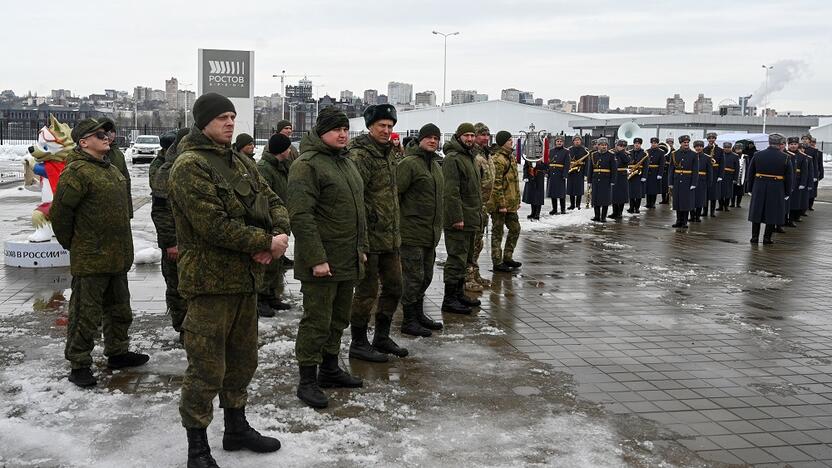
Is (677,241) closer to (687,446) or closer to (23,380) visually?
(687,446)

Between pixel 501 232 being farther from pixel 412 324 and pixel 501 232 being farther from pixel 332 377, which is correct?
pixel 332 377

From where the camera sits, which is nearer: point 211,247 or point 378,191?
point 211,247

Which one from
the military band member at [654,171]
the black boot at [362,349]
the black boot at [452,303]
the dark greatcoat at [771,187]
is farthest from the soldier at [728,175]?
the black boot at [362,349]

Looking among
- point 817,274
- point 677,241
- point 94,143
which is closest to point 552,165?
point 677,241

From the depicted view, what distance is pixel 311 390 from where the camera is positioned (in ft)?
17.2

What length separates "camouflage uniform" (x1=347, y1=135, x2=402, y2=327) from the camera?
6.03m

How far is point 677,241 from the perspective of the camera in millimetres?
14648

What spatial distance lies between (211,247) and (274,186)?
4372 mm

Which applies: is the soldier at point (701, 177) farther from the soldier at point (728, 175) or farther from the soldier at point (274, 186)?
the soldier at point (274, 186)

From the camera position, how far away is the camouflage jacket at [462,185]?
794cm

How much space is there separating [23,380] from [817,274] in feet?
33.0

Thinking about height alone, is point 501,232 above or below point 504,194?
below

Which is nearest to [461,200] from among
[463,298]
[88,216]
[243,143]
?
[463,298]

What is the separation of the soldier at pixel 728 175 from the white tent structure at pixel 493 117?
4449 centimetres
